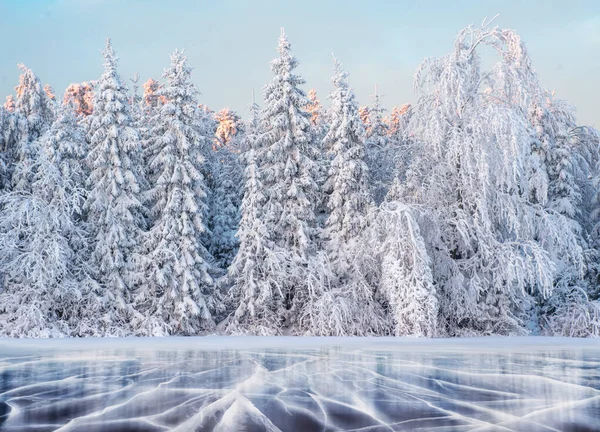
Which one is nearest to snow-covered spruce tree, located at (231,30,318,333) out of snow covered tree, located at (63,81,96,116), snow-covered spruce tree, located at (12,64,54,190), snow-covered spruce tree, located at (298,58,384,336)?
snow-covered spruce tree, located at (298,58,384,336)

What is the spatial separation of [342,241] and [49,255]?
447 inches

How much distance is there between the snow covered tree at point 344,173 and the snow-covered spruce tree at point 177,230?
5.44m

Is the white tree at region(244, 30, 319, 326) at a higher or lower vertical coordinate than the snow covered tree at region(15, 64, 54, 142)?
lower

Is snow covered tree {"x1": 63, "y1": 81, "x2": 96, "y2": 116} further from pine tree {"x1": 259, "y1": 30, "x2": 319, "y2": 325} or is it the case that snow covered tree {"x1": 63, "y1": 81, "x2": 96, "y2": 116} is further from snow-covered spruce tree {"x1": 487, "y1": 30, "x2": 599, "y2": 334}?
snow-covered spruce tree {"x1": 487, "y1": 30, "x2": 599, "y2": 334}

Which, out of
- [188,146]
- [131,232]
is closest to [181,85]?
[188,146]

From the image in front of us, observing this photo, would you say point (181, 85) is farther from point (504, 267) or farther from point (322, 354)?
point (322, 354)

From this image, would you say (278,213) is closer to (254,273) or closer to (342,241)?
(254,273)

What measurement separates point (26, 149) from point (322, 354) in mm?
19808

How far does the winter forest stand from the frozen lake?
31.4 ft

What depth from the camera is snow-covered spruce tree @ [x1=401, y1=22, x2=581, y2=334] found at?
19719 mm

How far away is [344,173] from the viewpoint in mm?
25750

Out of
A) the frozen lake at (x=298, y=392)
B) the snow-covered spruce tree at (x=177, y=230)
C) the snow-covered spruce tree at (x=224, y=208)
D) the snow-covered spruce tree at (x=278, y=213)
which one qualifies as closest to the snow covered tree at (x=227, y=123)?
the snow-covered spruce tree at (x=224, y=208)

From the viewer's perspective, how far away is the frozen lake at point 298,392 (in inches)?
214

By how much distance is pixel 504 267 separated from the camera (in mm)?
19797
